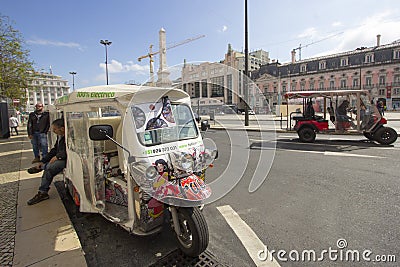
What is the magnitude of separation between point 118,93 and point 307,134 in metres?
9.02

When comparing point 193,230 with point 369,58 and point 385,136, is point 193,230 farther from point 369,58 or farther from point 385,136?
point 369,58

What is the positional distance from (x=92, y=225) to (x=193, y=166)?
1877 mm

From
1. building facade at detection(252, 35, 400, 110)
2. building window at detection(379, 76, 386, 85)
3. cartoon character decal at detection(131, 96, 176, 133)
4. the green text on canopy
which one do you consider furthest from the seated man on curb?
building window at detection(379, 76, 386, 85)

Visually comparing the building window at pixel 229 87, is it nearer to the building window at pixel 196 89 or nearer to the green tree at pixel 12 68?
the building window at pixel 196 89

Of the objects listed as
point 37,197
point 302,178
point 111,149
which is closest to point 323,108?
point 302,178

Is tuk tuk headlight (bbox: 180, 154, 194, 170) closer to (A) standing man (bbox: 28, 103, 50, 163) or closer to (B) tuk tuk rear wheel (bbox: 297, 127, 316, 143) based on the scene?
(A) standing man (bbox: 28, 103, 50, 163)

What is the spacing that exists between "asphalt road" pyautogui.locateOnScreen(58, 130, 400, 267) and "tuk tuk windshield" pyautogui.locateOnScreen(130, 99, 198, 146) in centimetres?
130

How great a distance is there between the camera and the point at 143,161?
2436 mm

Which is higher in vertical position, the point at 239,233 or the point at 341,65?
the point at 341,65

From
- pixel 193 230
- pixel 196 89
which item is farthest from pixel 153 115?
pixel 193 230

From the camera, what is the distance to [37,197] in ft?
13.0

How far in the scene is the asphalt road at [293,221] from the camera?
2.47m

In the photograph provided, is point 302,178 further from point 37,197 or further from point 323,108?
point 323,108

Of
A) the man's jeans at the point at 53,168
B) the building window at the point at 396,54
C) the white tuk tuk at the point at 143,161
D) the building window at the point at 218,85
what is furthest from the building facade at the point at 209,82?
the building window at the point at 396,54
